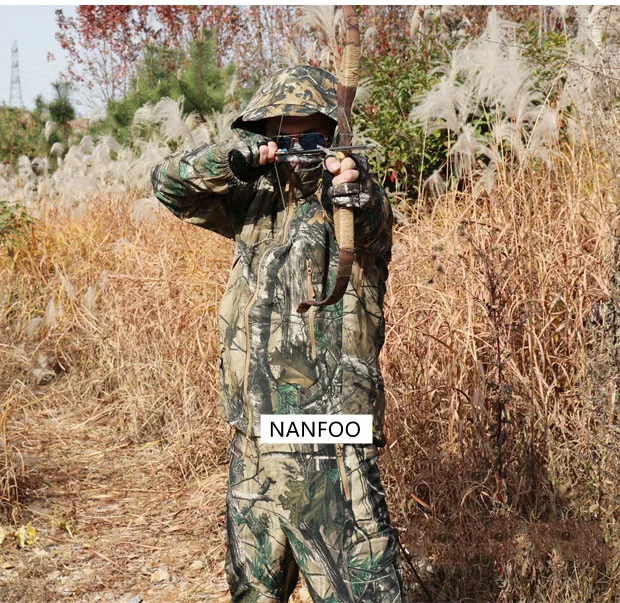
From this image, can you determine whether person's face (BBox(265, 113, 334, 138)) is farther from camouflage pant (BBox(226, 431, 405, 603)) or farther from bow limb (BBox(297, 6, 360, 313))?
camouflage pant (BBox(226, 431, 405, 603))

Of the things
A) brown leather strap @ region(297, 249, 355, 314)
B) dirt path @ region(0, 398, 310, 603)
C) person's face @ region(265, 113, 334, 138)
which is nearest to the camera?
brown leather strap @ region(297, 249, 355, 314)

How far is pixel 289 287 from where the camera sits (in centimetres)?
258

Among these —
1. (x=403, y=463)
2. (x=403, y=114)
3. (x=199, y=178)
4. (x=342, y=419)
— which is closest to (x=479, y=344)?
(x=403, y=463)

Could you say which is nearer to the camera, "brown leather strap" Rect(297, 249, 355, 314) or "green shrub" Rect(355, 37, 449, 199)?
"brown leather strap" Rect(297, 249, 355, 314)

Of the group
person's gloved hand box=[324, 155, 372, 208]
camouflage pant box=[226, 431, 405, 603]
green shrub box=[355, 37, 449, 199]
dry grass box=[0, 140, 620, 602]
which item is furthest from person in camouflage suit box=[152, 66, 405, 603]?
green shrub box=[355, 37, 449, 199]

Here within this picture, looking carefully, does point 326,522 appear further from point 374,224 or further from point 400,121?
point 400,121

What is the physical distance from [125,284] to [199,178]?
3786 mm

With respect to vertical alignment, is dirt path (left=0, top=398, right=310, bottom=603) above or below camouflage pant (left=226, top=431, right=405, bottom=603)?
below

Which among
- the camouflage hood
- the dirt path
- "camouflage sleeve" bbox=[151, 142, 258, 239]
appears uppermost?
the camouflage hood

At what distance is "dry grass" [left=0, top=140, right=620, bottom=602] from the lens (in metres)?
3.44

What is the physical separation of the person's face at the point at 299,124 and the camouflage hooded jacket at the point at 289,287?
0.20ft

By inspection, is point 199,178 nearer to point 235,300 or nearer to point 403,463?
point 235,300

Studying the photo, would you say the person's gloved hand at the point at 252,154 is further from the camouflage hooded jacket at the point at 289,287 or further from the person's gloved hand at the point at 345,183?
the person's gloved hand at the point at 345,183

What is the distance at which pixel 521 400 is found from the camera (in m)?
3.84
